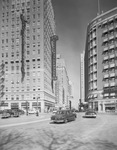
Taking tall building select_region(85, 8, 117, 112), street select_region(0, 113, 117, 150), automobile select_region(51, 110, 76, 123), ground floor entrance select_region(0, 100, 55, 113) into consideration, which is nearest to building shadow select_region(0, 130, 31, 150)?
street select_region(0, 113, 117, 150)

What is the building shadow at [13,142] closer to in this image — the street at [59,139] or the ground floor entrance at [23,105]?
the street at [59,139]

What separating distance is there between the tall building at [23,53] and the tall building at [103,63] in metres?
21.0

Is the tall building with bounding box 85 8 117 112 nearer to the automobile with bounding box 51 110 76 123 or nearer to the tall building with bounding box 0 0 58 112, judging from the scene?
the tall building with bounding box 0 0 58 112

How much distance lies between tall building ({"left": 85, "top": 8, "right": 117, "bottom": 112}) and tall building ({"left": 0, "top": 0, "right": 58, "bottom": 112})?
69.0ft

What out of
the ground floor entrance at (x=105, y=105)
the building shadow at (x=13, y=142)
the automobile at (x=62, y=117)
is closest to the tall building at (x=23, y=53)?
the ground floor entrance at (x=105, y=105)

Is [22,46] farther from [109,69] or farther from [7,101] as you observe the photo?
[109,69]

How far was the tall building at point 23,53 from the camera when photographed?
85.1 meters

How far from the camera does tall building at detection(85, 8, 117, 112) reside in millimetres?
73812

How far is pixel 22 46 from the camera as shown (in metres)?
87.9

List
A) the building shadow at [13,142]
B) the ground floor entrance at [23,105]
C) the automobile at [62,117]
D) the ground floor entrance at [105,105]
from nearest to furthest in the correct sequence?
the building shadow at [13,142] < the automobile at [62,117] < the ground floor entrance at [105,105] < the ground floor entrance at [23,105]

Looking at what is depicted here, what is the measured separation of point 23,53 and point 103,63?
34310 millimetres

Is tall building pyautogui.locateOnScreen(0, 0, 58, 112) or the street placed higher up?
tall building pyautogui.locateOnScreen(0, 0, 58, 112)

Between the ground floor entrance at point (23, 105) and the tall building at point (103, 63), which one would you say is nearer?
the tall building at point (103, 63)

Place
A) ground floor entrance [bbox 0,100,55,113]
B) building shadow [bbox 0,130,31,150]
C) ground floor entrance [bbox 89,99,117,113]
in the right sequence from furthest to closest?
ground floor entrance [bbox 0,100,55,113] < ground floor entrance [bbox 89,99,117,113] < building shadow [bbox 0,130,31,150]
